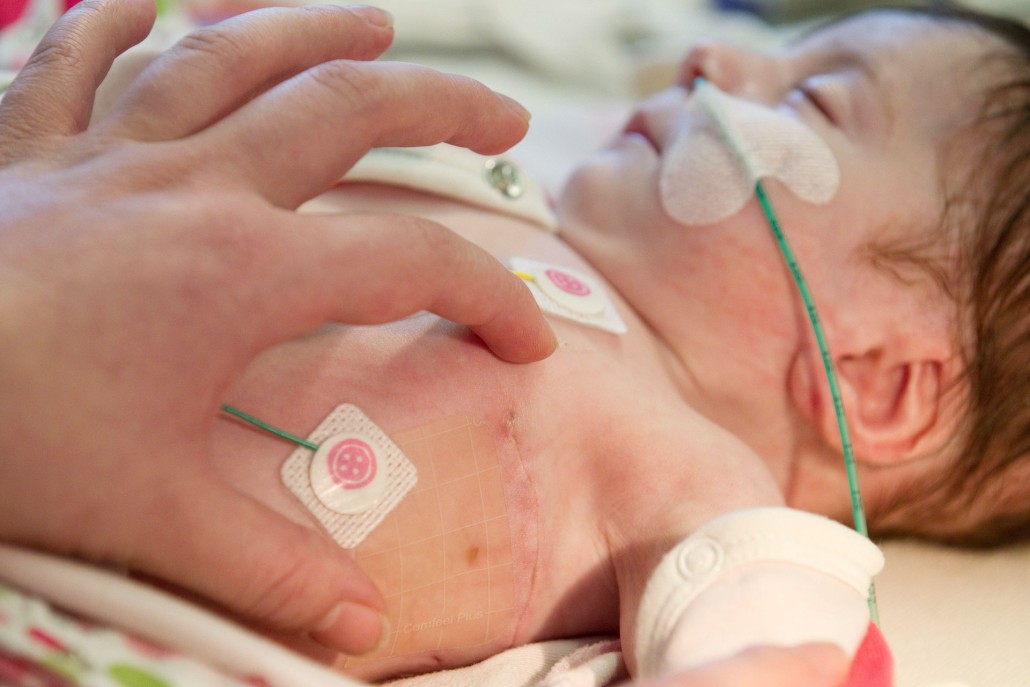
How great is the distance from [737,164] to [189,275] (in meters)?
0.79

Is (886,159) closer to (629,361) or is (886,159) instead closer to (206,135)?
(629,361)

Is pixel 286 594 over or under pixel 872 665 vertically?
over

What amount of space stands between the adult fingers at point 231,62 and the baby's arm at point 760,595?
0.54 m

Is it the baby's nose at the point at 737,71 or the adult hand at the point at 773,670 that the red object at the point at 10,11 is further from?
the adult hand at the point at 773,670

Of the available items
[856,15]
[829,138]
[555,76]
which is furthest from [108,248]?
[555,76]

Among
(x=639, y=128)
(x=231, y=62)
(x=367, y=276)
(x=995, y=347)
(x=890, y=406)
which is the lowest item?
(x=890, y=406)

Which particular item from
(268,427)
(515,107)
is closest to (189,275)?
(268,427)

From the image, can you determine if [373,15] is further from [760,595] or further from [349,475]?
[760,595]

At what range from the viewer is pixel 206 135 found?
0.63 metres

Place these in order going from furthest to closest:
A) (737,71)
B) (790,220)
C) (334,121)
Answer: (737,71) < (790,220) < (334,121)

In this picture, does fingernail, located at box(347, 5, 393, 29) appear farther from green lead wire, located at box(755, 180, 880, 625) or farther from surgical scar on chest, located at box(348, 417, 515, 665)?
green lead wire, located at box(755, 180, 880, 625)

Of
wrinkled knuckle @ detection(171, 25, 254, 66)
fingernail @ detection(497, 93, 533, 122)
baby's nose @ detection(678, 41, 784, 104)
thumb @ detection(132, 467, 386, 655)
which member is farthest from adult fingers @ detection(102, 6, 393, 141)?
baby's nose @ detection(678, 41, 784, 104)

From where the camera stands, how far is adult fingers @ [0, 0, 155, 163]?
0.65 metres

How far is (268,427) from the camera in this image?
2.44ft
